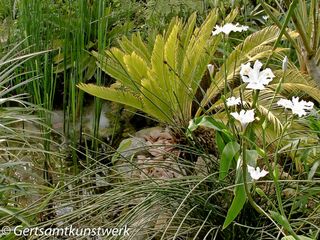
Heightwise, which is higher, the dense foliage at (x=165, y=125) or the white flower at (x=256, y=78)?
the white flower at (x=256, y=78)

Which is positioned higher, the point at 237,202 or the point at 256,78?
the point at 256,78

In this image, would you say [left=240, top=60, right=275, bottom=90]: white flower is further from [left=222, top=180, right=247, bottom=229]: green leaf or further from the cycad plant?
the cycad plant

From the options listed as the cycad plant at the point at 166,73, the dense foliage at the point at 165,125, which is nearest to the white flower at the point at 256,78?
the dense foliage at the point at 165,125

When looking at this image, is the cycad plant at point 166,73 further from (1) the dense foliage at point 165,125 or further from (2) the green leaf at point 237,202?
(2) the green leaf at point 237,202

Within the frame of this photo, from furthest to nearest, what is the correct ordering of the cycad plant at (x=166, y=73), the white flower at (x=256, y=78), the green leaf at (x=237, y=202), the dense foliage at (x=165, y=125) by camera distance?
the cycad plant at (x=166, y=73)
the dense foliage at (x=165, y=125)
the green leaf at (x=237, y=202)
the white flower at (x=256, y=78)

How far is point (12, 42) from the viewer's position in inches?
89.2

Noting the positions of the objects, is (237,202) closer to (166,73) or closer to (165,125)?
(166,73)

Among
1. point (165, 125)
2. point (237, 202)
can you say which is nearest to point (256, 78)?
point (237, 202)

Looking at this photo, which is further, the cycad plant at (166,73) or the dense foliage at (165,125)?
the cycad plant at (166,73)

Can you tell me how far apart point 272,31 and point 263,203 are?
872 millimetres

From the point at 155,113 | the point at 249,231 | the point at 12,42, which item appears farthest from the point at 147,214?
the point at 12,42

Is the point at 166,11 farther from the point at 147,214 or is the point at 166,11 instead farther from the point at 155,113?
the point at 147,214

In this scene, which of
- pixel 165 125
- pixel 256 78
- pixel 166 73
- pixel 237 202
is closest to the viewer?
pixel 256 78

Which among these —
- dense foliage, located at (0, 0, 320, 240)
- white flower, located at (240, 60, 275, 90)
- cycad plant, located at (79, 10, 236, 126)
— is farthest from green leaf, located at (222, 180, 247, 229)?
cycad plant, located at (79, 10, 236, 126)
